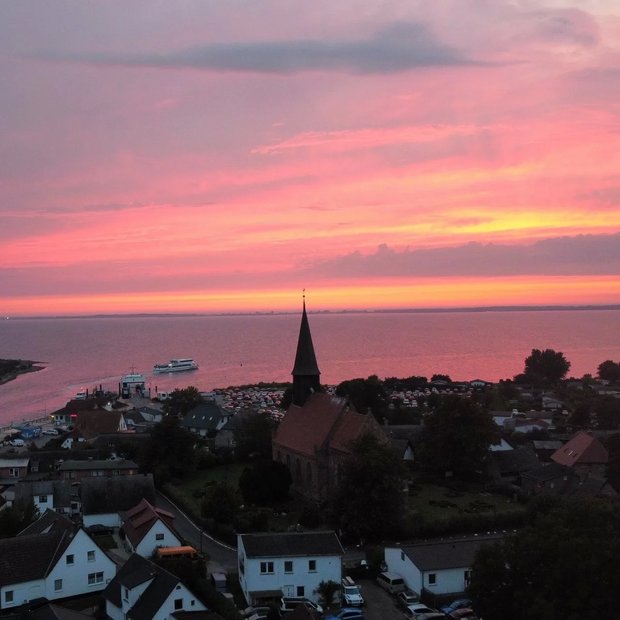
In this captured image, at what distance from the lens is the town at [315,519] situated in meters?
23.0

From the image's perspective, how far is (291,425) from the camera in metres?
46.2

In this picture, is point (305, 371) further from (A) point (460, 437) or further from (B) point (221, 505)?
(B) point (221, 505)

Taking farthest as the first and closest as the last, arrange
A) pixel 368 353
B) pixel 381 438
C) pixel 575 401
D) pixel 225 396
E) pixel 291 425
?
pixel 368 353 → pixel 225 396 → pixel 575 401 → pixel 291 425 → pixel 381 438

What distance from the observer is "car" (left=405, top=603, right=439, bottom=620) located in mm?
26188

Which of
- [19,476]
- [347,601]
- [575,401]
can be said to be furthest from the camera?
[575,401]

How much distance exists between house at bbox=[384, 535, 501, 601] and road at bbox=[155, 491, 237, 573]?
765cm

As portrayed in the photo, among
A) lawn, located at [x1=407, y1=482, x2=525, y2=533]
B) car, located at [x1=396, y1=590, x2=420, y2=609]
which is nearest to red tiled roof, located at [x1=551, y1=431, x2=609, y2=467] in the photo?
lawn, located at [x1=407, y1=482, x2=525, y2=533]

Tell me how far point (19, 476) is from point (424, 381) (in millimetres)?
65801

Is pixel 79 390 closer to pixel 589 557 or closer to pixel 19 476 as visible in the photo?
pixel 19 476

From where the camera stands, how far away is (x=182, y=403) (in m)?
78.4

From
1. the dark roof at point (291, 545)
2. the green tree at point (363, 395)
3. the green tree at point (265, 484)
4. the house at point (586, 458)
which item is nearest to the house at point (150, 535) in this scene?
the dark roof at point (291, 545)

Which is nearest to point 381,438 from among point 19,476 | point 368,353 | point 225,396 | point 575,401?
point 19,476

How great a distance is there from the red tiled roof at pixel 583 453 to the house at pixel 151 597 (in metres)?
31.3

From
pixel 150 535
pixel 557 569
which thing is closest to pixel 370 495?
pixel 150 535
